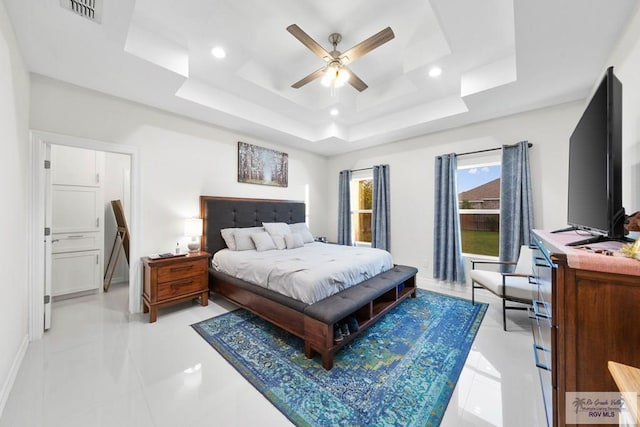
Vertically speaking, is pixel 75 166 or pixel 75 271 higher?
pixel 75 166

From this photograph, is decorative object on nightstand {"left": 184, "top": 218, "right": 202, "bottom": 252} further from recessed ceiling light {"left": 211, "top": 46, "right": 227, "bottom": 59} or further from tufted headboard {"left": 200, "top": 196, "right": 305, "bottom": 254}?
recessed ceiling light {"left": 211, "top": 46, "right": 227, "bottom": 59}

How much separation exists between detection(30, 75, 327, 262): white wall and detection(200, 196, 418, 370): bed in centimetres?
27

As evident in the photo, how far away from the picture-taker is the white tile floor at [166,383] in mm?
1454

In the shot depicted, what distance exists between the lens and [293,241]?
3826 millimetres

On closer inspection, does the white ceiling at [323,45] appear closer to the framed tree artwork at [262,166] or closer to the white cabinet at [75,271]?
the framed tree artwork at [262,166]

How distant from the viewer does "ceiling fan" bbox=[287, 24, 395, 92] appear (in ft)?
6.26

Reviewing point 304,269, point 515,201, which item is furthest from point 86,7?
point 515,201

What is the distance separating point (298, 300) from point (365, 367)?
76 centimetres

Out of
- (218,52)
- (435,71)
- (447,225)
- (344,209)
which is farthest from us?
(344,209)

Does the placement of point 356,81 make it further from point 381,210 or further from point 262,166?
point 381,210

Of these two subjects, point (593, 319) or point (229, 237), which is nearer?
point (593, 319)

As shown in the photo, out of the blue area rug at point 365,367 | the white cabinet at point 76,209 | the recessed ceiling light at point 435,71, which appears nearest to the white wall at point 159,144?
the white cabinet at point 76,209

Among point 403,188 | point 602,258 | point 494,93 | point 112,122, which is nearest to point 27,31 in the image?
point 112,122

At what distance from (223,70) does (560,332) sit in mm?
3606
